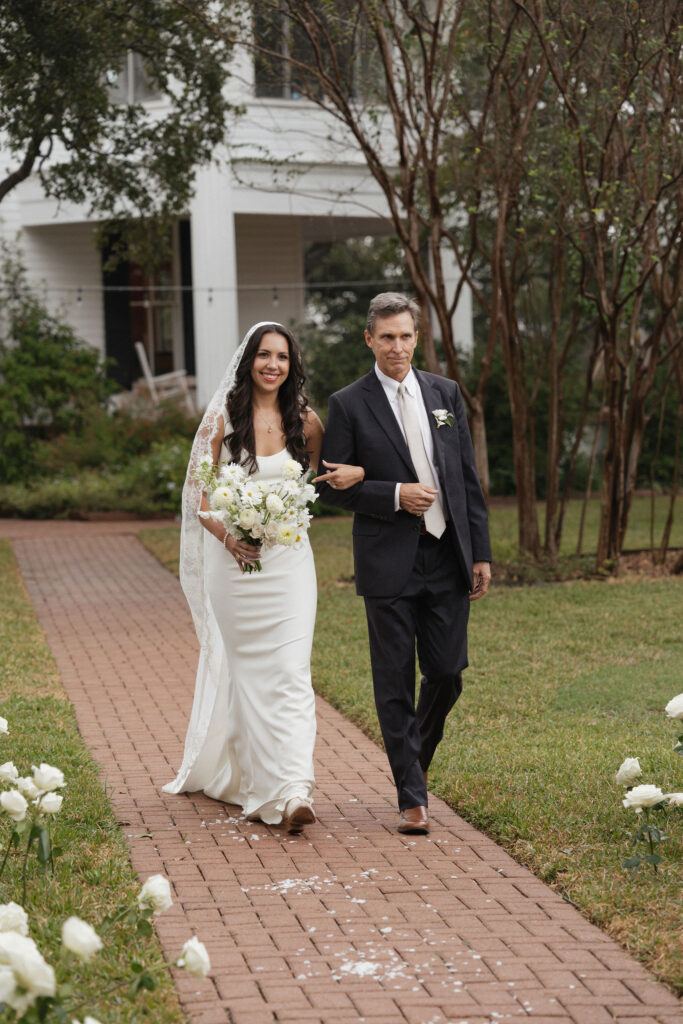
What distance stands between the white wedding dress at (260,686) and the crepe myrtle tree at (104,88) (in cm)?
Result: 683

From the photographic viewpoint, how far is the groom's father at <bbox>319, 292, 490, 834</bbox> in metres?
5.46

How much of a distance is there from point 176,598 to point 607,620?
439 centimetres

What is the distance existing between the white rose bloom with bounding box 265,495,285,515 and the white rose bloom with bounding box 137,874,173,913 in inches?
93.2

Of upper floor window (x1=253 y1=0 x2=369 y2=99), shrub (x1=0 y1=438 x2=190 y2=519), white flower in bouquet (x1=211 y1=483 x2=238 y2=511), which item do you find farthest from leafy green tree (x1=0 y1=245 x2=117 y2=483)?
white flower in bouquet (x1=211 y1=483 x2=238 y2=511)

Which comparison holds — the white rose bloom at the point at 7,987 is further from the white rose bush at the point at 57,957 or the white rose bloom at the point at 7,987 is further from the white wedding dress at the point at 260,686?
the white wedding dress at the point at 260,686

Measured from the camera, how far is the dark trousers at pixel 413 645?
5477 mm

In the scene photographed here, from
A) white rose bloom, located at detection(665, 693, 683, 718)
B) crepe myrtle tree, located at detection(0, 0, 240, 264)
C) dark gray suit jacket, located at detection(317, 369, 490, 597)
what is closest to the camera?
white rose bloom, located at detection(665, 693, 683, 718)

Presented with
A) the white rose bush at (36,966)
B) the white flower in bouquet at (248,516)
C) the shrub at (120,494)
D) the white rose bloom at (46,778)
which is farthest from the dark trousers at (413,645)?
the shrub at (120,494)

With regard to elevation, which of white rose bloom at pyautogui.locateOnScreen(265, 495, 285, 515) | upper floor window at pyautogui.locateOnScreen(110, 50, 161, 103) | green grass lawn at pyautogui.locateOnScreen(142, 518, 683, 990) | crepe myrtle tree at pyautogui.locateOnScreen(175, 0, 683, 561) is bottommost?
green grass lawn at pyautogui.locateOnScreen(142, 518, 683, 990)

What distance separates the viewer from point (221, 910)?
4598 mm

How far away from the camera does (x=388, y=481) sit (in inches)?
217

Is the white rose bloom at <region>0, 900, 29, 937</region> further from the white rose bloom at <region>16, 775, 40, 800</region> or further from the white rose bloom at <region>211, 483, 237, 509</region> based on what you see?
the white rose bloom at <region>211, 483, 237, 509</region>

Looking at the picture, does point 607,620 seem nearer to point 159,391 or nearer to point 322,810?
point 322,810

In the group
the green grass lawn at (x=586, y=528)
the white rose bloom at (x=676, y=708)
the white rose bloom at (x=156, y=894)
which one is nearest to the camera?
the white rose bloom at (x=156, y=894)
